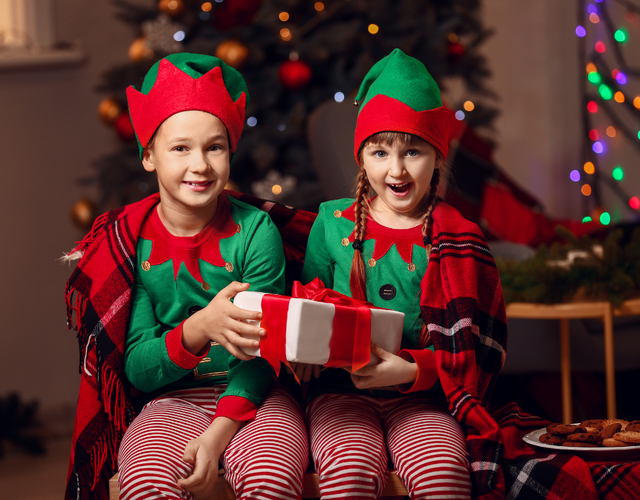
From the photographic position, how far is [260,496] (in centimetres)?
87

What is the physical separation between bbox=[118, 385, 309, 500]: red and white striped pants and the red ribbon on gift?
12cm

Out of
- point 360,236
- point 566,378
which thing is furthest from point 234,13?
point 566,378

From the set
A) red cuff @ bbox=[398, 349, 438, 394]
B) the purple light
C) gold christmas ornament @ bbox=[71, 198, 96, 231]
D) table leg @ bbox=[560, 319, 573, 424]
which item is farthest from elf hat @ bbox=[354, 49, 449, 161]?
the purple light

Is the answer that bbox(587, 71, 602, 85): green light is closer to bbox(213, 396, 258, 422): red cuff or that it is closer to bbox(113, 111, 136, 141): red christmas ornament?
bbox(113, 111, 136, 141): red christmas ornament

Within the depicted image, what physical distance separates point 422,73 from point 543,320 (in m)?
0.93

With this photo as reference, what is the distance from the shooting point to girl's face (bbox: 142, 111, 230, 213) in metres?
1.04

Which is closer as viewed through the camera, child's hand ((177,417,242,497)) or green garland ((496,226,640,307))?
child's hand ((177,417,242,497))

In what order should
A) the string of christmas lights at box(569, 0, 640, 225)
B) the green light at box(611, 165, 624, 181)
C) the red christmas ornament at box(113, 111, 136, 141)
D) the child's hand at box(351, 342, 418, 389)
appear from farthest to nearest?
the green light at box(611, 165, 624, 181), the string of christmas lights at box(569, 0, 640, 225), the red christmas ornament at box(113, 111, 136, 141), the child's hand at box(351, 342, 418, 389)

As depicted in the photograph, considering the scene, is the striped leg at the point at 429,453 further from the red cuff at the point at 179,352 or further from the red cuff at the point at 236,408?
the red cuff at the point at 179,352

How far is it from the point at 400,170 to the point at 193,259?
0.39m

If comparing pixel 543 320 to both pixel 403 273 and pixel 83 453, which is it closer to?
pixel 403 273

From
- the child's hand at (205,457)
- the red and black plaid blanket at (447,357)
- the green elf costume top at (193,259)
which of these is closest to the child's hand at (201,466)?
the child's hand at (205,457)

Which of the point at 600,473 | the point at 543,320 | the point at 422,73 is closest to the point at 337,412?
the point at 600,473

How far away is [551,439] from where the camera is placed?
39.9 inches
